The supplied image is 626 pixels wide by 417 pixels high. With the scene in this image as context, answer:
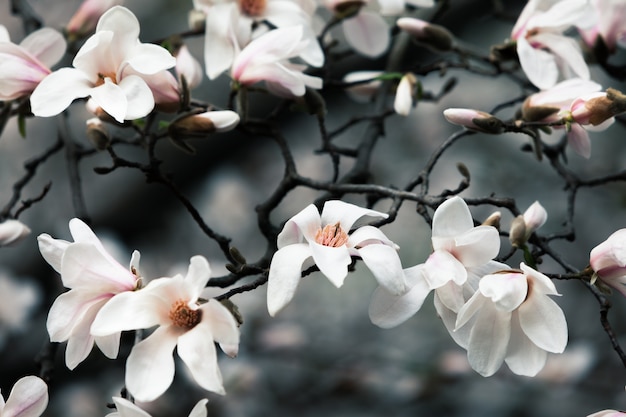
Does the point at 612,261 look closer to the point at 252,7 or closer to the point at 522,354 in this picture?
the point at 522,354

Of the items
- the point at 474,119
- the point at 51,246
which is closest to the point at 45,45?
the point at 51,246

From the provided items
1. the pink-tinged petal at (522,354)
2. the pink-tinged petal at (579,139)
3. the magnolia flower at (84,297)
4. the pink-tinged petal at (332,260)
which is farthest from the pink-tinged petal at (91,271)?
the pink-tinged petal at (579,139)

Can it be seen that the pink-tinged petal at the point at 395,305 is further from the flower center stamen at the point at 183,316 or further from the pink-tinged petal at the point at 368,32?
the pink-tinged petal at the point at 368,32

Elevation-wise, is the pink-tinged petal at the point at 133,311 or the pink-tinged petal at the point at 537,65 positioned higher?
the pink-tinged petal at the point at 133,311

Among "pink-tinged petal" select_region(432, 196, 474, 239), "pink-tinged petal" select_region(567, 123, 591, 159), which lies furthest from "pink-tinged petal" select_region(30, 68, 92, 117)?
"pink-tinged petal" select_region(567, 123, 591, 159)

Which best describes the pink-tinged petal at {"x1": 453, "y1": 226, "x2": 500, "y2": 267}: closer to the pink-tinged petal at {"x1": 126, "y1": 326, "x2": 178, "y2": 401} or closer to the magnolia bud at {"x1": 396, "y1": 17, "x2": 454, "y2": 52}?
the pink-tinged petal at {"x1": 126, "y1": 326, "x2": 178, "y2": 401}

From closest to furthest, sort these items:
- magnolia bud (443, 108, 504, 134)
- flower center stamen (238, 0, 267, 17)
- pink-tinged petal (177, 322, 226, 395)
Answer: pink-tinged petal (177, 322, 226, 395) < magnolia bud (443, 108, 504, 134) < flower center stamen (238, 0, 267, 17)
